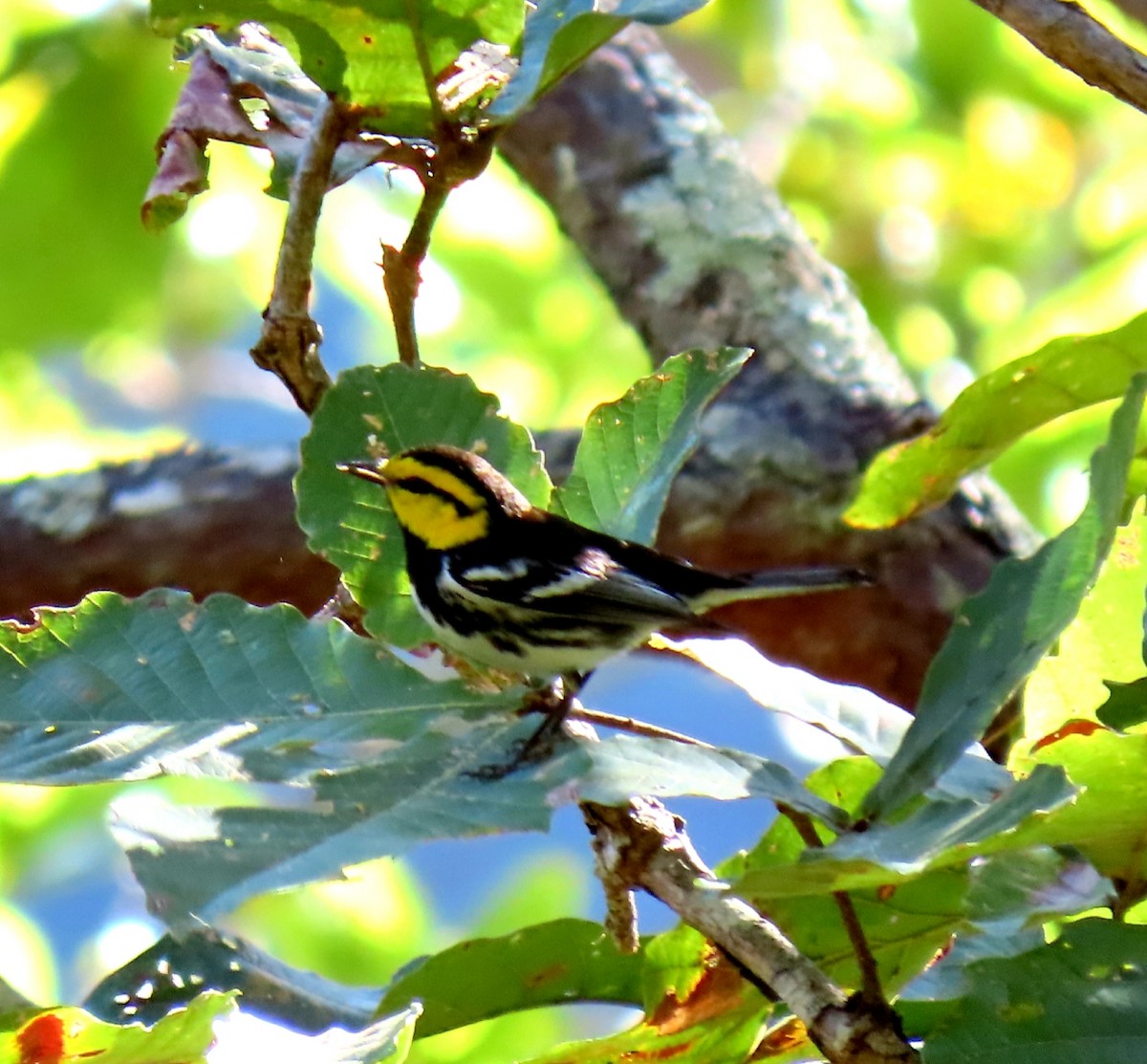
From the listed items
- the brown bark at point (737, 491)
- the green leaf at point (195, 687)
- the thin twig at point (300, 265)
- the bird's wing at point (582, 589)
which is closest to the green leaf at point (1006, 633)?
the green leaf at point (195, 687)

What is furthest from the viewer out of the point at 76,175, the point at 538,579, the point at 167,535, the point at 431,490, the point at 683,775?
the point at 76,175

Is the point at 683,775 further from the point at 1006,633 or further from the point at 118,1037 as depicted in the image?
the point at 118,1037

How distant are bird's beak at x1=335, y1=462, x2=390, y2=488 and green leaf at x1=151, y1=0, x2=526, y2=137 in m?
0.32

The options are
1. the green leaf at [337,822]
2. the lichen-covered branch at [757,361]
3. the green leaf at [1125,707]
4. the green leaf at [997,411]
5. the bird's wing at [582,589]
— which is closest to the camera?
the green leaf at [337,822]

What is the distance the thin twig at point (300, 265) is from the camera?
4.01 ft

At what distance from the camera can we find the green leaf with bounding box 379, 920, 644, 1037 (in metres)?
1.20

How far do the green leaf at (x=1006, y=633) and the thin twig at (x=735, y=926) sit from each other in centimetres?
13

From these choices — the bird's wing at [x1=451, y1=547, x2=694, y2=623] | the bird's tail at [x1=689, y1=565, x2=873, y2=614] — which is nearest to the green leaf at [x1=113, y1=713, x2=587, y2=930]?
the bird's wing at [x1=451, y1=547, x2=694, y2=623]

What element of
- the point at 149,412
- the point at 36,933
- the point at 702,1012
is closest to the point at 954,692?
the point at 702,1012

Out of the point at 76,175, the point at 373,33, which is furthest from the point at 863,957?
the point at 76,175

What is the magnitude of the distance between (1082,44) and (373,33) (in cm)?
56

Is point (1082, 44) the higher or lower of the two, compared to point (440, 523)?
higher

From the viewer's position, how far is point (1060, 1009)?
3.14 feet

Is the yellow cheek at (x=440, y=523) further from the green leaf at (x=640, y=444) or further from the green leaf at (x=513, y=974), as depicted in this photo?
the green leaf at (x=513, y=974)
